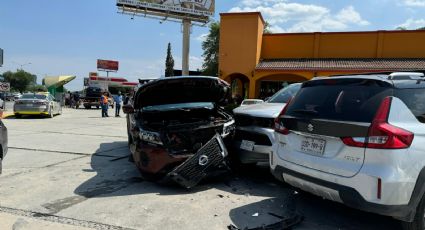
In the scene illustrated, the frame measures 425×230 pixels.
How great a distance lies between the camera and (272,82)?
99.6 ft

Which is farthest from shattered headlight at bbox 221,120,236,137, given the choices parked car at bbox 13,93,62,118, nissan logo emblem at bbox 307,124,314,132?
parked car at bbox 13,93,62,118

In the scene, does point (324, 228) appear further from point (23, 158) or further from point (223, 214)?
point (23, 158)

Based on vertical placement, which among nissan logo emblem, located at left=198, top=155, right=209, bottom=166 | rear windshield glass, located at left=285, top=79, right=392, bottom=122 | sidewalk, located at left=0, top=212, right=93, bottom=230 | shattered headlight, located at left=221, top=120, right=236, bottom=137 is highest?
rear windshield glass, located at left=285, top=79, right=392, bottom=122

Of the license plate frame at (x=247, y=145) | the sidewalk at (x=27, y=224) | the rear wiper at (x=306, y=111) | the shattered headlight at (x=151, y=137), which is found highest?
the rear wiper at (x=306, y=111)

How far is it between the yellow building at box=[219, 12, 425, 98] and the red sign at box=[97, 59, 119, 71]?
55264 mm

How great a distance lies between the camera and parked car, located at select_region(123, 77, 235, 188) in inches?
241

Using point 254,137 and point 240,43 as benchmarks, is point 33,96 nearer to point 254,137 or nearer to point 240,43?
point 240,43

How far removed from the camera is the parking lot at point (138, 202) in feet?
15.4

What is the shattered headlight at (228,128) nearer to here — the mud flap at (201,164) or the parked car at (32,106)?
the mud flap at (201,164)

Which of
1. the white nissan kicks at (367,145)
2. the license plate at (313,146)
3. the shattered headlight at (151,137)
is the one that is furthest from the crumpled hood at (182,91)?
the license plate at (313,146)

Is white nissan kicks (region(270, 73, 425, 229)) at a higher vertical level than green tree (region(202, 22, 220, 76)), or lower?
lower

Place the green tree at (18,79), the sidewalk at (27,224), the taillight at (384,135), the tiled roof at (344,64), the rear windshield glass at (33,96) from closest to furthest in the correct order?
the taillight at (384,135) → the sidewalk at (27,224) → the rear windshield glass at (33,96) → the tiled roof at (344,64) → the green tree at (18,79)

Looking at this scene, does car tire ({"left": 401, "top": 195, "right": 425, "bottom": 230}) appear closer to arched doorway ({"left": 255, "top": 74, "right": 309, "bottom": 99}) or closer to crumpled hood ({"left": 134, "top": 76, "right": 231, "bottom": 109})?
crumpled hood ({"left": 134, "top": 76, "right": 231, "bottom": 109})

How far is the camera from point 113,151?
979cm
